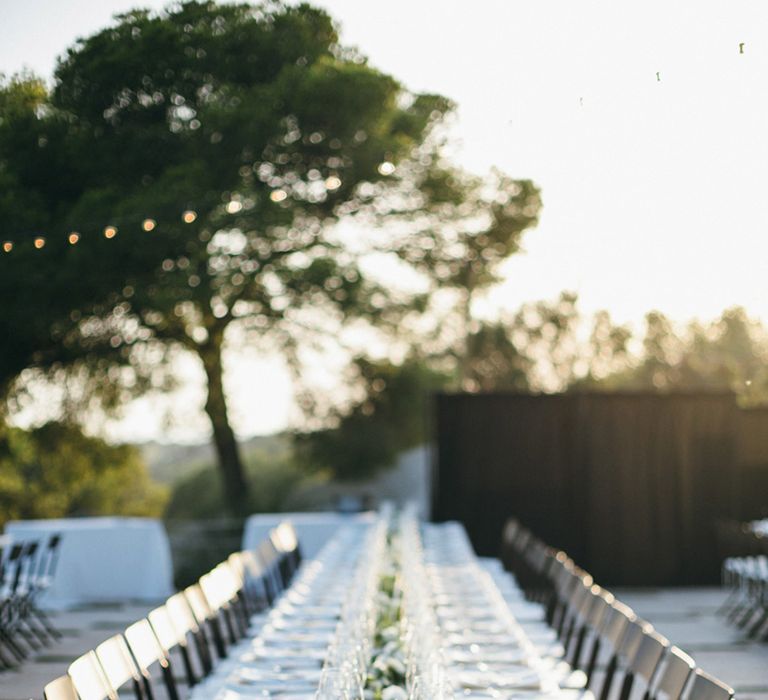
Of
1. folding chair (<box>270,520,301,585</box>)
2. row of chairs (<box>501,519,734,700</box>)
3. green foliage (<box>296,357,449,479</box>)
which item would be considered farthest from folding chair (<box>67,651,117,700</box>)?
green foliage (<box>296,357,449,479</box>)

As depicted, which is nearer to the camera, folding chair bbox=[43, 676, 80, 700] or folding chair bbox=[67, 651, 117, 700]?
folding chair bbox=[43, 676, 80, 700]

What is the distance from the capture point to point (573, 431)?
10.8 m

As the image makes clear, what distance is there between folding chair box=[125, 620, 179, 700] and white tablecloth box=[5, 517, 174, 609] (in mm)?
5781

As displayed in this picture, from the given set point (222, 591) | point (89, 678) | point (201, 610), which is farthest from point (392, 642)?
point (222, 591)

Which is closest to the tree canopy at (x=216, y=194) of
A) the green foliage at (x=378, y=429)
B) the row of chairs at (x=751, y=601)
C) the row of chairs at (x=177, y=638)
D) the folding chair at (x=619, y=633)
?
the green foliage at (x=378, y=429)

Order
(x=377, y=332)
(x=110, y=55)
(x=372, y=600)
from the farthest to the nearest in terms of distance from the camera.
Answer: (x=377, y=332)
(x=110, y=55)
(x=372, y=600)

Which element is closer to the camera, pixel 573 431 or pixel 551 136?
pixel 551 136

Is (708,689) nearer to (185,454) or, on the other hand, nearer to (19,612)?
(19,612)

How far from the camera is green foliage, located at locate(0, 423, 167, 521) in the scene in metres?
15.4

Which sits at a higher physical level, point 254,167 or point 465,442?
point 254,167

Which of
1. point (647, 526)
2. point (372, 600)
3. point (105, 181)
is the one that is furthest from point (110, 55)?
point (372, 600)

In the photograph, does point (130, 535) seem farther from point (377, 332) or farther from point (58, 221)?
point (377, 332)

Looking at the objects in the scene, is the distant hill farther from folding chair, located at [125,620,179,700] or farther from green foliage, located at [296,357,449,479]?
folding chair, located at [125,620,179,700]

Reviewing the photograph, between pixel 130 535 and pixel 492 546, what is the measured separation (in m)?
3.38
